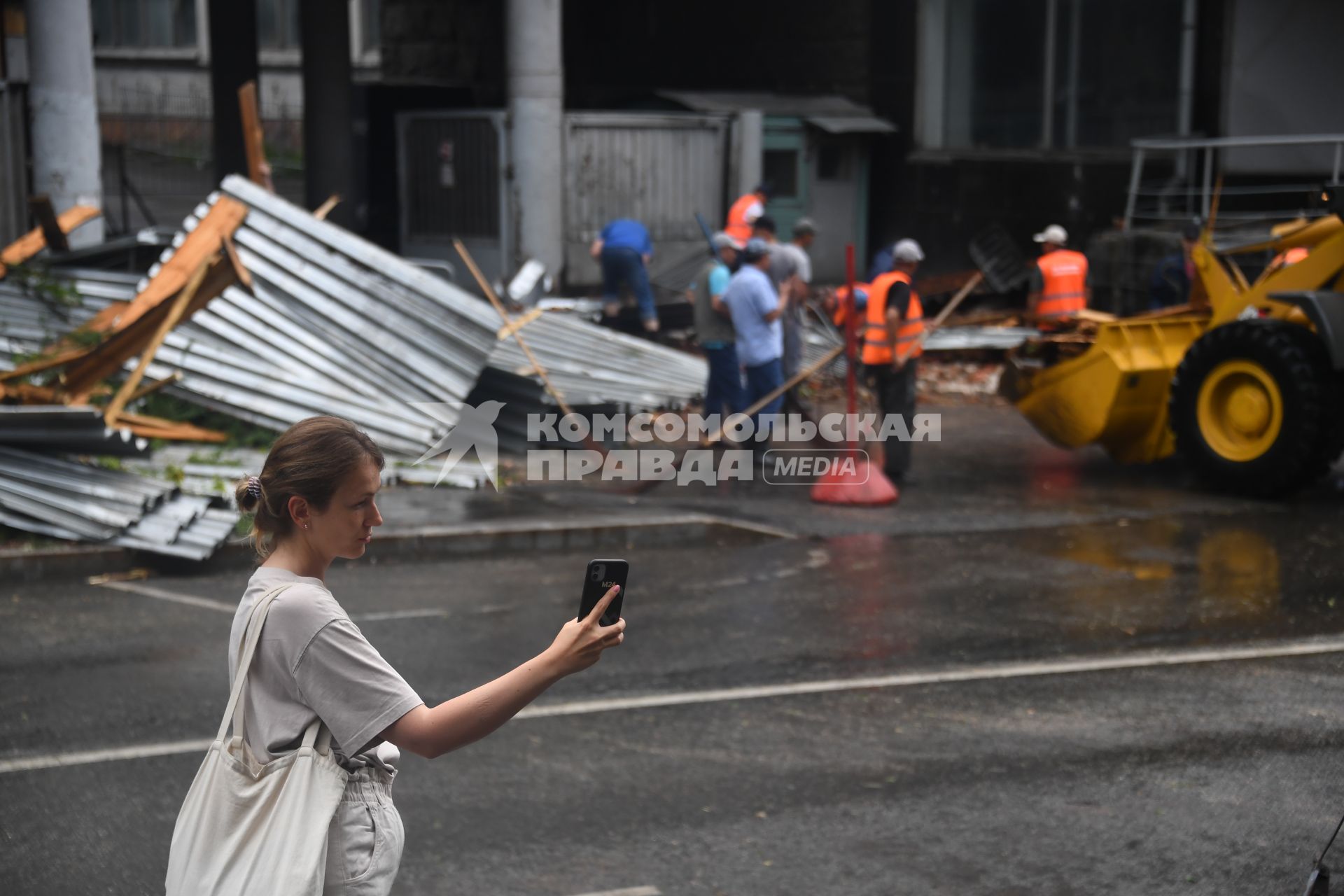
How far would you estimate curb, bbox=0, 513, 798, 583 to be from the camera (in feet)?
31.7

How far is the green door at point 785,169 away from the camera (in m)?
23.6

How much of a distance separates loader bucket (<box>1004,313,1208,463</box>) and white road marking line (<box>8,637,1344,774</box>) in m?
4.60

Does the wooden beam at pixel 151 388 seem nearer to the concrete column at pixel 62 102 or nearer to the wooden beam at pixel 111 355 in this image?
the wooden beam at pixel 111 355

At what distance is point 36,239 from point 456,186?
7.30m

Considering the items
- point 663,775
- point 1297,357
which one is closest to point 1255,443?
point 1297,357

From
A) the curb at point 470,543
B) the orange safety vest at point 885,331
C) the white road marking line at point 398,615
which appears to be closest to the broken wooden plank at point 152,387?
the curb at point 470,543

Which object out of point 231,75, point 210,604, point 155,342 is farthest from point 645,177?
point 210,604

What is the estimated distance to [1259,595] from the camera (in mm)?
8938

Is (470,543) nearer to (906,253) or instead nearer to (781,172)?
(906,253)

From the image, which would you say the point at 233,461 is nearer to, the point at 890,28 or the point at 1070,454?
the point at 1070,454

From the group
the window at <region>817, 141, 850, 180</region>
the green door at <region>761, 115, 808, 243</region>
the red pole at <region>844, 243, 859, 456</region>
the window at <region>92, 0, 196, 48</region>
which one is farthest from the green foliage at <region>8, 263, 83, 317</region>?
the window at <region>92, 0, 196, 48</region>

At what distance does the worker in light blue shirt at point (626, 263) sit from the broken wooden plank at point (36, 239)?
231 inches

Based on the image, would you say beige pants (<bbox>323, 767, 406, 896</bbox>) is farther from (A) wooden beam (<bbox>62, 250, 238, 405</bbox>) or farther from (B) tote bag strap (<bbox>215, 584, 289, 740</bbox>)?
(A) wooden beam (<bbox>62, 250, 238, 405</bbox>)

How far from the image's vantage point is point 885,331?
40.5ft
